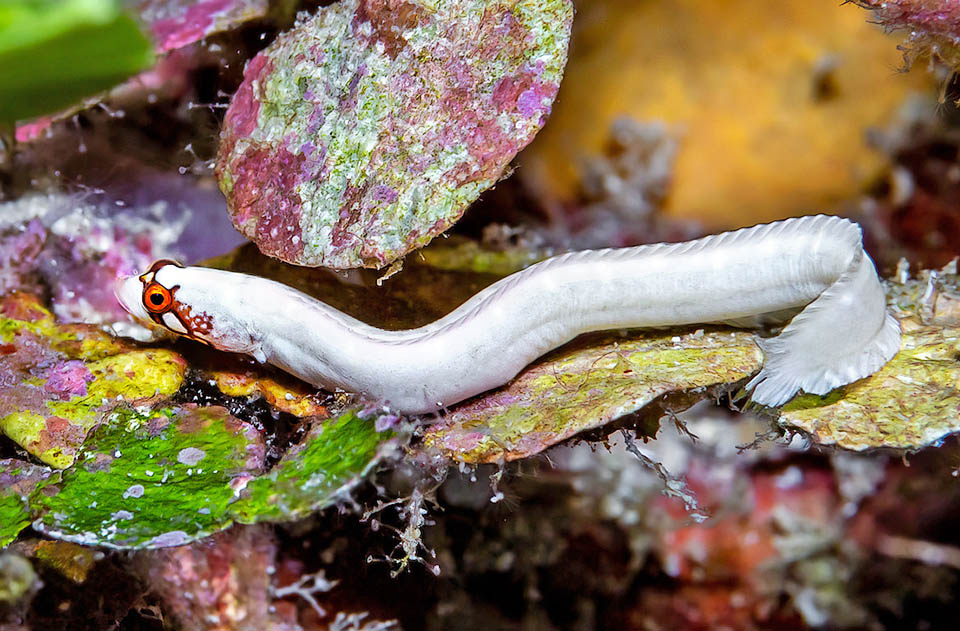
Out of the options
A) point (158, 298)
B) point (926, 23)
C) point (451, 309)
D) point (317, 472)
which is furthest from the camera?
point (451, 309)

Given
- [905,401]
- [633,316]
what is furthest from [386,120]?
[905,401]

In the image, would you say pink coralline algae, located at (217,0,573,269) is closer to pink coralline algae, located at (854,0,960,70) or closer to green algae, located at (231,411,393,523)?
green algae, located at (231,411,393,523)

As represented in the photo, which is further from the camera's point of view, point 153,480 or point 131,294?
point 131,294

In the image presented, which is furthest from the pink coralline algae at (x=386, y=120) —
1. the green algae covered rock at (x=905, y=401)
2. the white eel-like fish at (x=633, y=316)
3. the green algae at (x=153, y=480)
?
the green algae covered rock at (x=905, y=401)

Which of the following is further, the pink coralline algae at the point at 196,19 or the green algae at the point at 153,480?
the pink coralline algae at the point at 196,19

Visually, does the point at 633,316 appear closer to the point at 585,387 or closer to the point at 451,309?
the point at 585,387

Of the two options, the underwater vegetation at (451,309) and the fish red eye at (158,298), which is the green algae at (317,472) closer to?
the underwater vegetation at (451,309)
